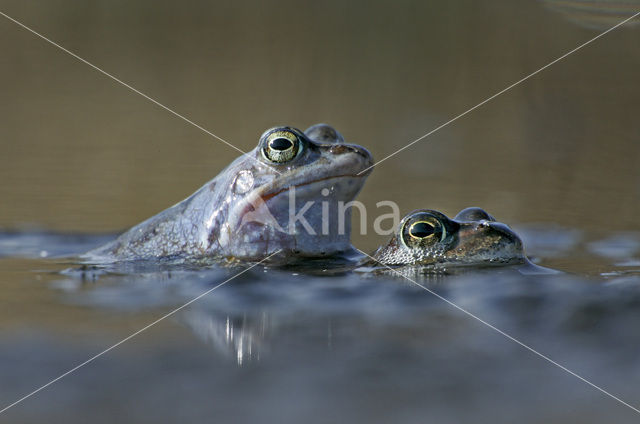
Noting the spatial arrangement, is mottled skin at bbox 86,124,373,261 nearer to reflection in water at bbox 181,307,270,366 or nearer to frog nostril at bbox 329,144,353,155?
frog nostril at bbox 329,144,353,155

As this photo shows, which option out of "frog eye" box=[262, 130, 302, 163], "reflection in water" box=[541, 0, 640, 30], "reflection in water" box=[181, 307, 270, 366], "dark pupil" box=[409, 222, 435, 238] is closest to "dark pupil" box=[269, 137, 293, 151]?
"frog eye" box=[262, 130, 302, 163]

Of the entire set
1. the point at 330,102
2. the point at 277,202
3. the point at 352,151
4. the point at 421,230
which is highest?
the point at 330,102

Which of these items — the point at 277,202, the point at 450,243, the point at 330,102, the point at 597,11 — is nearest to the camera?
the point at 450,243

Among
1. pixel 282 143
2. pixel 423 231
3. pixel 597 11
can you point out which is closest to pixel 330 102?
pixel 597 11

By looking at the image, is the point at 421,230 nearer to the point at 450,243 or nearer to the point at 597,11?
the point at 450,243

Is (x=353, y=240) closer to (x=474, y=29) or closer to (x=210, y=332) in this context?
(x=210, y=332)

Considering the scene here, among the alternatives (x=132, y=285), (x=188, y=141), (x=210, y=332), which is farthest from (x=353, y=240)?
(x=188, y=141)
